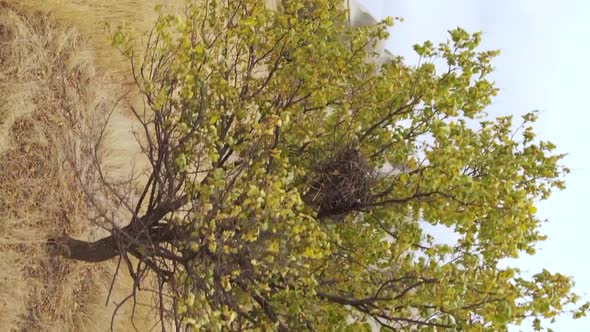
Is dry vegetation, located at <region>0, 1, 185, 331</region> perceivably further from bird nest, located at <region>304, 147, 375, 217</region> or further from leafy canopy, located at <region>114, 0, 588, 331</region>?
bird nest, located at <region>304, 147, 375, 217</region>

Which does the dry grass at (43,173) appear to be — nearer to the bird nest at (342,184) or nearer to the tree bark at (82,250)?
the tree bark at (82,250)

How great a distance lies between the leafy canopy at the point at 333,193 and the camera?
12.1ft

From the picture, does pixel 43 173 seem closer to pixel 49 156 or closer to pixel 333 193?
pixel 49 156

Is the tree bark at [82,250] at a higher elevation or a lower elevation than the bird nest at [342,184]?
lower

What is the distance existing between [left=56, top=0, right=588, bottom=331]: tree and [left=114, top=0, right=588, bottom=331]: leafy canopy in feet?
0.05

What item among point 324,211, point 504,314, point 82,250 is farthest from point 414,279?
point 82,250

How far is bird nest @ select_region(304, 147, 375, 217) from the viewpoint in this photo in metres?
4.45

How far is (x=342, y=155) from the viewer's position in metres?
4.53

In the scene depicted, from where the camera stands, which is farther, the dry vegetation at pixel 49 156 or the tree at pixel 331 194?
the dry vegetation at pixel 49 156

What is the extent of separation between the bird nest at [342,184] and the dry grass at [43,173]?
7.70ft

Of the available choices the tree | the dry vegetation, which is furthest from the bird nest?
the dry vegetation

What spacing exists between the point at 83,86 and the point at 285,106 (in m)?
2.56

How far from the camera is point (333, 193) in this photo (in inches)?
176

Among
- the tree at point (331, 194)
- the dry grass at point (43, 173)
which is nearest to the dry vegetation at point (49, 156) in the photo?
the dry grass at point (43, 173)
